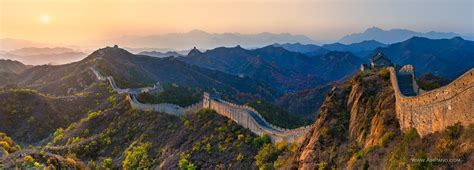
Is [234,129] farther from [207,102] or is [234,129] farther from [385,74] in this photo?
[385,74]

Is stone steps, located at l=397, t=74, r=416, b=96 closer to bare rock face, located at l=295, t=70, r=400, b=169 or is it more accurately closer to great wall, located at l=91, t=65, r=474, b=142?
great wall, located at l=91, t=65, r=474, b=142

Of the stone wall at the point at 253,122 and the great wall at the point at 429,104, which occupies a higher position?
the great wall at the point at 429,104

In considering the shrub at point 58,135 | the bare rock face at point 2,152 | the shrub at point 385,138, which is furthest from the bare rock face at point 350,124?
the shrub at point 58,135

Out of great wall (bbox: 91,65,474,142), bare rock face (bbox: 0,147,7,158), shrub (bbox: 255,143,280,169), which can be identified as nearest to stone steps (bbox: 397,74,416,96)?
great wall (bbox: 91,65,474,142)

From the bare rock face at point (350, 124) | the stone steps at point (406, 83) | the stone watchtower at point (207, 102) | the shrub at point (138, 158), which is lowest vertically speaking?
the shrub at point (138, 158)

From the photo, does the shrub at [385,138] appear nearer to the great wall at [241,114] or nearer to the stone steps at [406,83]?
the stone steps at [406,83]

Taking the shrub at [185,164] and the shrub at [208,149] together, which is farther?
the shrub at [208,149]
